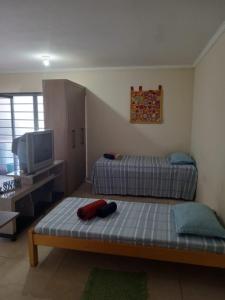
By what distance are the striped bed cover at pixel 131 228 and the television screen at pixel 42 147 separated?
98 centimetres

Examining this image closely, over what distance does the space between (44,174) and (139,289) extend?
6.93 feet

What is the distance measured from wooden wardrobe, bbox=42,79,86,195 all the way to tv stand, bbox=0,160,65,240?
0.59 ft

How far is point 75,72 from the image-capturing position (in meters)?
4.86

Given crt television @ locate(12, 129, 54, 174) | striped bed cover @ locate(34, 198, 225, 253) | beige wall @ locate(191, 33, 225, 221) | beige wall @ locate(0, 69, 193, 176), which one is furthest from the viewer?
beige wall @ locate(0, 69, 193, 176)

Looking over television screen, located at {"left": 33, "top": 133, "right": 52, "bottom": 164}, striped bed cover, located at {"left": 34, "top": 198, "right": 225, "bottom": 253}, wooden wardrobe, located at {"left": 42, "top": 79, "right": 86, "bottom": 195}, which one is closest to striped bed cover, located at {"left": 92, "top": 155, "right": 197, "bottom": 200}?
wooden wardrobe, located at {"left": 42, "top": 79, "right": 86, "bottom": 195}

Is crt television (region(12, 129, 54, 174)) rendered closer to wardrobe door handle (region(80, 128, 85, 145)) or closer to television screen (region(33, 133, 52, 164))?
television screen (region(33, 133, 52, 164))

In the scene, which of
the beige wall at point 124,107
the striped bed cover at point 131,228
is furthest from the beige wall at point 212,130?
the beige wall at point 124,107

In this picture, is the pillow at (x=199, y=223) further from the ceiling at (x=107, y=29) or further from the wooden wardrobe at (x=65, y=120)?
the wooden wardrobe at (x=65, y=120)

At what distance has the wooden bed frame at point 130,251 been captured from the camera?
6.17ft

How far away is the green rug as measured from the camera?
182 centimetres

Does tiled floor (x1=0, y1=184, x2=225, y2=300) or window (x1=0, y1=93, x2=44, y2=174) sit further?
window (x1=0, y1=93, x2=44, y2=174)

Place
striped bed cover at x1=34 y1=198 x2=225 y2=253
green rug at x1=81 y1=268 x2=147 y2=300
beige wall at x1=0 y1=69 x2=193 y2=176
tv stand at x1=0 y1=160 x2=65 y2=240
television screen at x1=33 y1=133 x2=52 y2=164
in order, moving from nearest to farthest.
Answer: green rug at x1=81 y1=268 x2=147 y2=300 → striped bed cover at x1=34 y1=198 x2=225 y2=253 → tv stand at x1=0 y1=160 x2=65 y2=240 → television screen at x1=33 y1=133 x2=52 y2=164 → beige wall at x1=0 y1=69 x2=193 y2=176

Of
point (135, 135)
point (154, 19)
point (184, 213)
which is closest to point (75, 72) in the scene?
point (135, 135)

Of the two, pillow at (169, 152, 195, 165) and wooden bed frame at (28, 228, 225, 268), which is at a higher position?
Answer: pillow at (169, 152, 195, 165)
